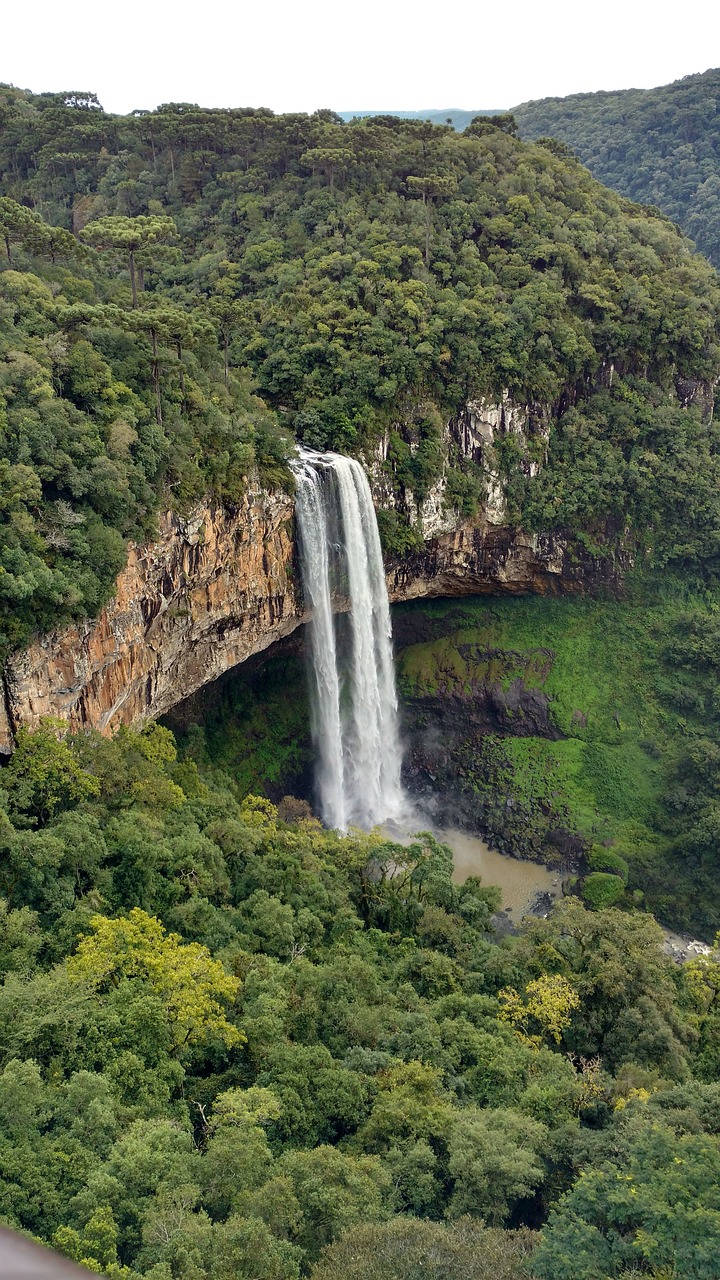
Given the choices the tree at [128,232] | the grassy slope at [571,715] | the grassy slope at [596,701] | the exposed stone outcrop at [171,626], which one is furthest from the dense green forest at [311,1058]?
the tree at [128,232]

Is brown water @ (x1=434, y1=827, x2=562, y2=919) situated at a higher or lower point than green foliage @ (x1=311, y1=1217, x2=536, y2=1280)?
lower

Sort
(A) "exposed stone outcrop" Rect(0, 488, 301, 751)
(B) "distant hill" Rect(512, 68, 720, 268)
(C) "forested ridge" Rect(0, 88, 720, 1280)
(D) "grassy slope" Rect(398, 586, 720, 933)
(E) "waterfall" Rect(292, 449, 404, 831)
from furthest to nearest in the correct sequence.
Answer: (B) "distant hill" Rect(512, 68, 720, 268), (D) "grassy slope" Rect(398, 586, 720, 933), (E) "waterfall" Rect(292, 449, 404, 831), (A) "exposed stone outcrop" Rect(0, 488, 301, 751), (C) "forested ridge" Rect(0, 88, 720, 1280)

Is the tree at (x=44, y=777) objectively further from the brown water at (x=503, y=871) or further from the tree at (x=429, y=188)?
the tree at (x=429, y=188)

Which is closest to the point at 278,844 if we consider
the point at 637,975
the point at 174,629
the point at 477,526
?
the point at 174,629

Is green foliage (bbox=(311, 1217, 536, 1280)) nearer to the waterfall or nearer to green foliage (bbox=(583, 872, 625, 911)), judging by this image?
green foliage (bbox=(583, 872, 625, 911))

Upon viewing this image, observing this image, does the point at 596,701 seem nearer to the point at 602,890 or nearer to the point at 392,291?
the point at 602,890

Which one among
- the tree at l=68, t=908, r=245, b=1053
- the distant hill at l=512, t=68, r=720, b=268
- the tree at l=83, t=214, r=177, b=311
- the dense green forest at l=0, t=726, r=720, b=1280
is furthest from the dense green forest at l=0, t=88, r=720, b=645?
the distant hill at l=512, t=68, r=720, b=268

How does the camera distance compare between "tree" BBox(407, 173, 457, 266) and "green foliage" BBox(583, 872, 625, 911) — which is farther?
"tree" BBox(407, 173, 457, 266)
